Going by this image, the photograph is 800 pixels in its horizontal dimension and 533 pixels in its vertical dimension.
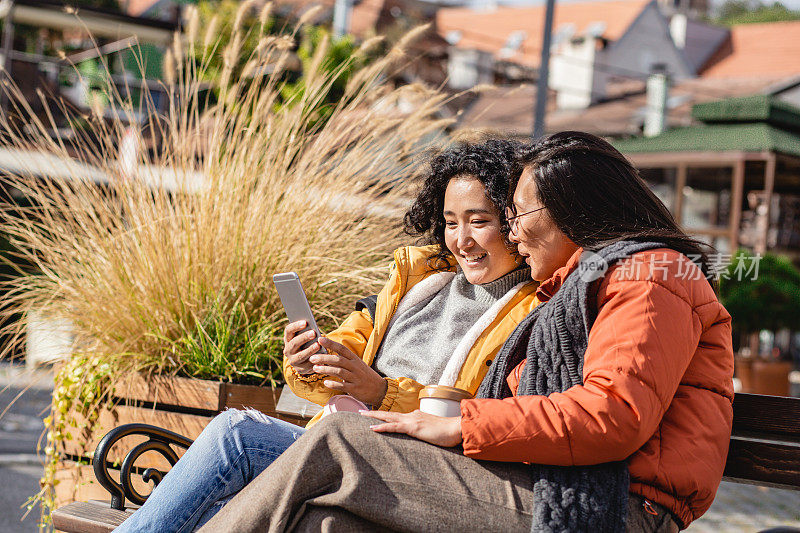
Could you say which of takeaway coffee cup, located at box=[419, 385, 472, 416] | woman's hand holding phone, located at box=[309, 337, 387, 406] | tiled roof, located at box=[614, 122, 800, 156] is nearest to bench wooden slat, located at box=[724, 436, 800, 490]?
takeaway coffee cup, located at box=[419, 385, 472, 416]

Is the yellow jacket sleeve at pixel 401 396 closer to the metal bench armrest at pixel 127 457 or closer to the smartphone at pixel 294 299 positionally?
the smartphone at pixel 294 299

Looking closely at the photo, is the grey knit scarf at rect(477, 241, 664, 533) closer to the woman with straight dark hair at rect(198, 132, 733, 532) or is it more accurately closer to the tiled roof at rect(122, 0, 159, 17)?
the woman with straight dark hair at rect(198, 132, 733, 532)

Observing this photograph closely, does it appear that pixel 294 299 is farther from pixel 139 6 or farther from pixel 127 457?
pixel 139 6

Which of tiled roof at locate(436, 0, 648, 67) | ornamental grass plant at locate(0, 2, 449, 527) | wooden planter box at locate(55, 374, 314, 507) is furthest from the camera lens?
tiled roof at locate(436, 0, 648, 67)

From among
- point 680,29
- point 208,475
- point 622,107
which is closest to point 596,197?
point 208,475

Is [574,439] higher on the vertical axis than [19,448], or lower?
higher

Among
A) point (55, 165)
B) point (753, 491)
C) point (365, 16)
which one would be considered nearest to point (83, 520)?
point (55, 165)

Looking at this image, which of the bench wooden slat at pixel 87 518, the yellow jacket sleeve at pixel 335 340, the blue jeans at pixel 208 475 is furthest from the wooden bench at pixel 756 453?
the yellow jacket sleeve at pixel 335 340

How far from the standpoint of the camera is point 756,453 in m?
2.10

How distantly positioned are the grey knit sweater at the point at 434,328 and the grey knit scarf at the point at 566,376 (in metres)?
A: 0.40

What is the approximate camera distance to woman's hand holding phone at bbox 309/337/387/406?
2.29m

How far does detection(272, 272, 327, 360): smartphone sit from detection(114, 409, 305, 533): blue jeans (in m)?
0.32

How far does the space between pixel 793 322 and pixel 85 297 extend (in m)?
7.47

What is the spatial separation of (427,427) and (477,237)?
79 cm
